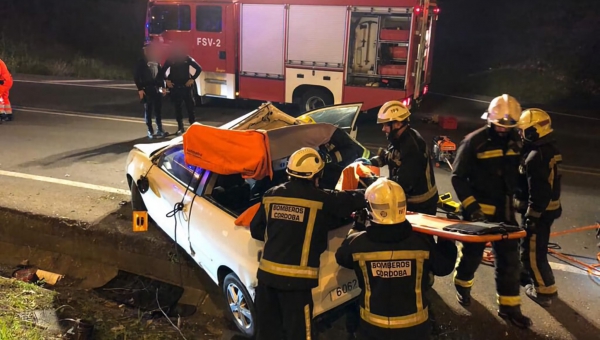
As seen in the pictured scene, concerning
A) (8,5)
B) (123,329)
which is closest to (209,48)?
(123,329)

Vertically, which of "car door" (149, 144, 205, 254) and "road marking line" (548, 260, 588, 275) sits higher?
"car door" (149, 144, 205, 254)

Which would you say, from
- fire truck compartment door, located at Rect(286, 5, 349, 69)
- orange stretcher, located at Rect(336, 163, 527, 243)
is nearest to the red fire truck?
fire truck compartment door, located at Rect(286, 5, 349, 69)

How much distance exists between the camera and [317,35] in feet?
34.7

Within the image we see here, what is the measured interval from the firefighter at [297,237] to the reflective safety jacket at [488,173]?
3.47 feet

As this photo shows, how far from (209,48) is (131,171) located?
7402 mm

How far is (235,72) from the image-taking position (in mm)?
11812

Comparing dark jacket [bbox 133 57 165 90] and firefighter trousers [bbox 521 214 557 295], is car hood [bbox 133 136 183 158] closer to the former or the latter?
firefighter trousers [bbox 521 214 557 295]

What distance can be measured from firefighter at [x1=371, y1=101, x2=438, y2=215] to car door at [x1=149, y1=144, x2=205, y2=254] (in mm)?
1639

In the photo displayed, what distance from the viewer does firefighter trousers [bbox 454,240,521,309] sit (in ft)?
12.0

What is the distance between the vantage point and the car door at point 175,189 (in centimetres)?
416

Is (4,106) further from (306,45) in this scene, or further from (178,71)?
(306,45)

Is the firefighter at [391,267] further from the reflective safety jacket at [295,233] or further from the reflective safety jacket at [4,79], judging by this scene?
the reflective safety jacket at [4,79]

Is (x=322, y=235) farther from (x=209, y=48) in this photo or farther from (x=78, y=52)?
(x=78, y=52)

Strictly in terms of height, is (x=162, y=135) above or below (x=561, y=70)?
below
